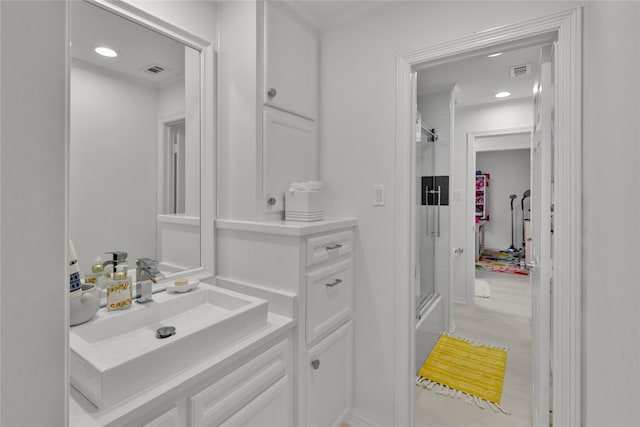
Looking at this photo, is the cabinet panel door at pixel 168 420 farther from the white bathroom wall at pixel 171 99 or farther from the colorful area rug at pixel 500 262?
the colorful area rug at pixel 500 262

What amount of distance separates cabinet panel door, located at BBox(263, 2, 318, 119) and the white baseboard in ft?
5.85

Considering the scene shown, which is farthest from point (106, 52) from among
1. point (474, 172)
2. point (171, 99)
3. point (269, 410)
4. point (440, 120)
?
point (474, 172)

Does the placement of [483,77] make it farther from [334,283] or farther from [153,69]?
[153,69]

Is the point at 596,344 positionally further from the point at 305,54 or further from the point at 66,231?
the point at 305,54

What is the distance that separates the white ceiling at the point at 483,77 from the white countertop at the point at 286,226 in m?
1.50

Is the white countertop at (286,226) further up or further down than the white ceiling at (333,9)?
further down

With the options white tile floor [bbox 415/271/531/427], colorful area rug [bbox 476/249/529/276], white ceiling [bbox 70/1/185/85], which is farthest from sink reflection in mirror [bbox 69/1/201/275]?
colorful area rug [bbox 476/249/529/276]

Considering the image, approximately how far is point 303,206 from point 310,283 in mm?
409

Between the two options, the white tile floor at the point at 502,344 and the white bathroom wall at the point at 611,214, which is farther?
the white tile floor at the point at 502,344

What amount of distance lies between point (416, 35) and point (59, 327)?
1.87 m

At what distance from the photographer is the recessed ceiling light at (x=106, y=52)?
1310 millimetres

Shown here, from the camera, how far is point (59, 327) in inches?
11.1

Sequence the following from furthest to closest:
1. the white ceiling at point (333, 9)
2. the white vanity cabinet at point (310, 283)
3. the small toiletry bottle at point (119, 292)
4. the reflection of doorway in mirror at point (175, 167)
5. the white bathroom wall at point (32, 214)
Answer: the white ceiling at point (333, 9) → the reflection of doorway in mirror at point (175, 167) → the white vanity cabinet at point (310, 283) → the small toiletry bottle at point (119, 292) → the white bathroom wall at point (32, 214)

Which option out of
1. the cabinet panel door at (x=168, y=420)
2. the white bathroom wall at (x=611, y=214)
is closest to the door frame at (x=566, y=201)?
the white bathroom wall at (x=611, y=214)
